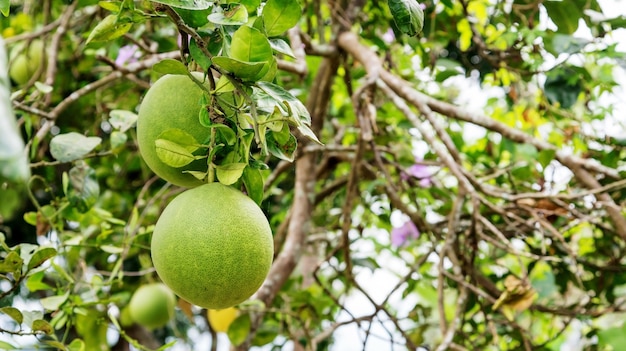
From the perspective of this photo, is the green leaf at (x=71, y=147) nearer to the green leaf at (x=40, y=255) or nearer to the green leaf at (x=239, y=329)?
the green leaf at (x=40, y=255)

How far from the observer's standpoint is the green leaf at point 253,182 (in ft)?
2.81

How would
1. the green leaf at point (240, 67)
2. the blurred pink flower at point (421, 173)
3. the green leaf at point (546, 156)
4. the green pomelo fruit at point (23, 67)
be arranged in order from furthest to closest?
the green pomelo fruit at point (23, 67) < the blurred pink flower at point (421, 173) < the green leaf at point (546, 156) < the green leaf at point (240, 67)

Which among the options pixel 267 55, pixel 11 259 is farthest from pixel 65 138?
pixel 267 55

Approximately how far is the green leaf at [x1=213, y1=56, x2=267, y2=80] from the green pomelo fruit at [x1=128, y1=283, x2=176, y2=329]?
148 cm

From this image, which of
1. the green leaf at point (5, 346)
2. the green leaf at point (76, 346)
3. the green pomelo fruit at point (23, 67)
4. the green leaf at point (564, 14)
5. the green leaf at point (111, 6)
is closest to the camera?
the green leaf at point (111, 6)

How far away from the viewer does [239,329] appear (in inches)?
64.6

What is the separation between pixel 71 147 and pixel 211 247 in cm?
62

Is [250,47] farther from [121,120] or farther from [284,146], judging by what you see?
[121,120]

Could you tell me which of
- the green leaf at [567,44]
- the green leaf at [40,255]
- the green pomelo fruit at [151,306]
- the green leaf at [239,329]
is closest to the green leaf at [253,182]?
the green leaf at [40,255]

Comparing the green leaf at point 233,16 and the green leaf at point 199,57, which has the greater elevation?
the green leaf at point 233,16

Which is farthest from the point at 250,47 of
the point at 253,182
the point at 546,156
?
the point at 546,156

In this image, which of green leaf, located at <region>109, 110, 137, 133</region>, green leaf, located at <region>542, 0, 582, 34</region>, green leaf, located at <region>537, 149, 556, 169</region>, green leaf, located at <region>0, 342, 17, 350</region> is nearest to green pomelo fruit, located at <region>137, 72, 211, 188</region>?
green leaf, located at <region>0, 342, 17, 350</region>

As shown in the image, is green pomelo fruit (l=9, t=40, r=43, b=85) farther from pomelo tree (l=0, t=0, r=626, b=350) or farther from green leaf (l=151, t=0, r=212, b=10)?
green leaf (l=151, t=0, r=212, b=10)

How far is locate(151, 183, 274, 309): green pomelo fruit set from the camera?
2.53 feet
